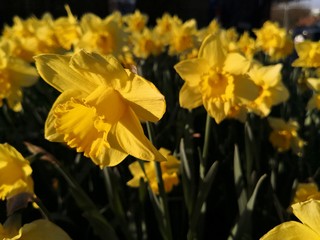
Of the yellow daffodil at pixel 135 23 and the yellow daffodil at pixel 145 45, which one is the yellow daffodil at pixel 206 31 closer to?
the yellow daffodil at pixel 145 45

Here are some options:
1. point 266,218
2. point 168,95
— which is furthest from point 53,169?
point 266,218

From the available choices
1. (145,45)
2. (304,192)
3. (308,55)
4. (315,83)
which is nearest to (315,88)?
(315,83)

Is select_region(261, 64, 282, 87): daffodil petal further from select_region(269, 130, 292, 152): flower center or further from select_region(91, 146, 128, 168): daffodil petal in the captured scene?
select_region(91, 146, 128, 168): daffodil petal

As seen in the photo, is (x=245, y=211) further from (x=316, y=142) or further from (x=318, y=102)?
(x=316, y=142)

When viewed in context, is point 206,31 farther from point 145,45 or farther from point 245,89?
point 245,89

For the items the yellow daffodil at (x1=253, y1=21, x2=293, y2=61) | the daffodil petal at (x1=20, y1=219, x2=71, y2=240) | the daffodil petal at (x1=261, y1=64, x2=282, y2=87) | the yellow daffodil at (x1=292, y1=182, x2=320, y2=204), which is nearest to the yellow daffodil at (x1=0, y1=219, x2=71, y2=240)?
the daffodil petal at (x1=20, y1=219, x2=71, y2=240)

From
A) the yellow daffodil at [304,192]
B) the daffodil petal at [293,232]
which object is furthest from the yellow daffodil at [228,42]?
the daffodil petal at [293,232]
